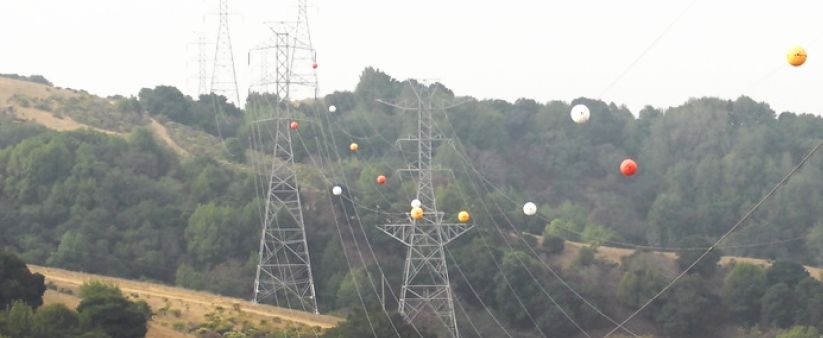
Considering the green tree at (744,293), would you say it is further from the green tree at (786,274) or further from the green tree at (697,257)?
the green tree at (697,257)

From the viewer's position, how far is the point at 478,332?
249 feet

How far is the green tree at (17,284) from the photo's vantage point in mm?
48000

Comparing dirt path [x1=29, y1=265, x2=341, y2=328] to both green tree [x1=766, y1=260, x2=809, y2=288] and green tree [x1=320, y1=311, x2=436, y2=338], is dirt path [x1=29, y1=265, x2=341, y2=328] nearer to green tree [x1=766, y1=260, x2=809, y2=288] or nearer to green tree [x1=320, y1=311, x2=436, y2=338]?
green tree [x1=320, y1=311, x2=436, y2=338]

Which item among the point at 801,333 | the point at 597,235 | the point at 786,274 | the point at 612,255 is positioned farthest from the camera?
the point at 597,235

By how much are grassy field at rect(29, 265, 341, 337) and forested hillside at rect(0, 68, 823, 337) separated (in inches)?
168

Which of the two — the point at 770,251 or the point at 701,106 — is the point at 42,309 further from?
the point at 701,106

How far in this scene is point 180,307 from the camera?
57906mm

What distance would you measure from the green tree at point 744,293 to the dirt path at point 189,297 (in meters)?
24.8

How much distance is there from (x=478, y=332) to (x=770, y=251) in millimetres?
36655

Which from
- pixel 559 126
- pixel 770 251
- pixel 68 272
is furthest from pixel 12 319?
pixel 559 126

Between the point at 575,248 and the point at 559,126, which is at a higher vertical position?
the point at 559,126

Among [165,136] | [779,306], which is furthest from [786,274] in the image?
[165,136]

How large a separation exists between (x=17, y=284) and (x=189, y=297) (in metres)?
15.1

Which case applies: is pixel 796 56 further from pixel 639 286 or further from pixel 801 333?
pixel 639 286
